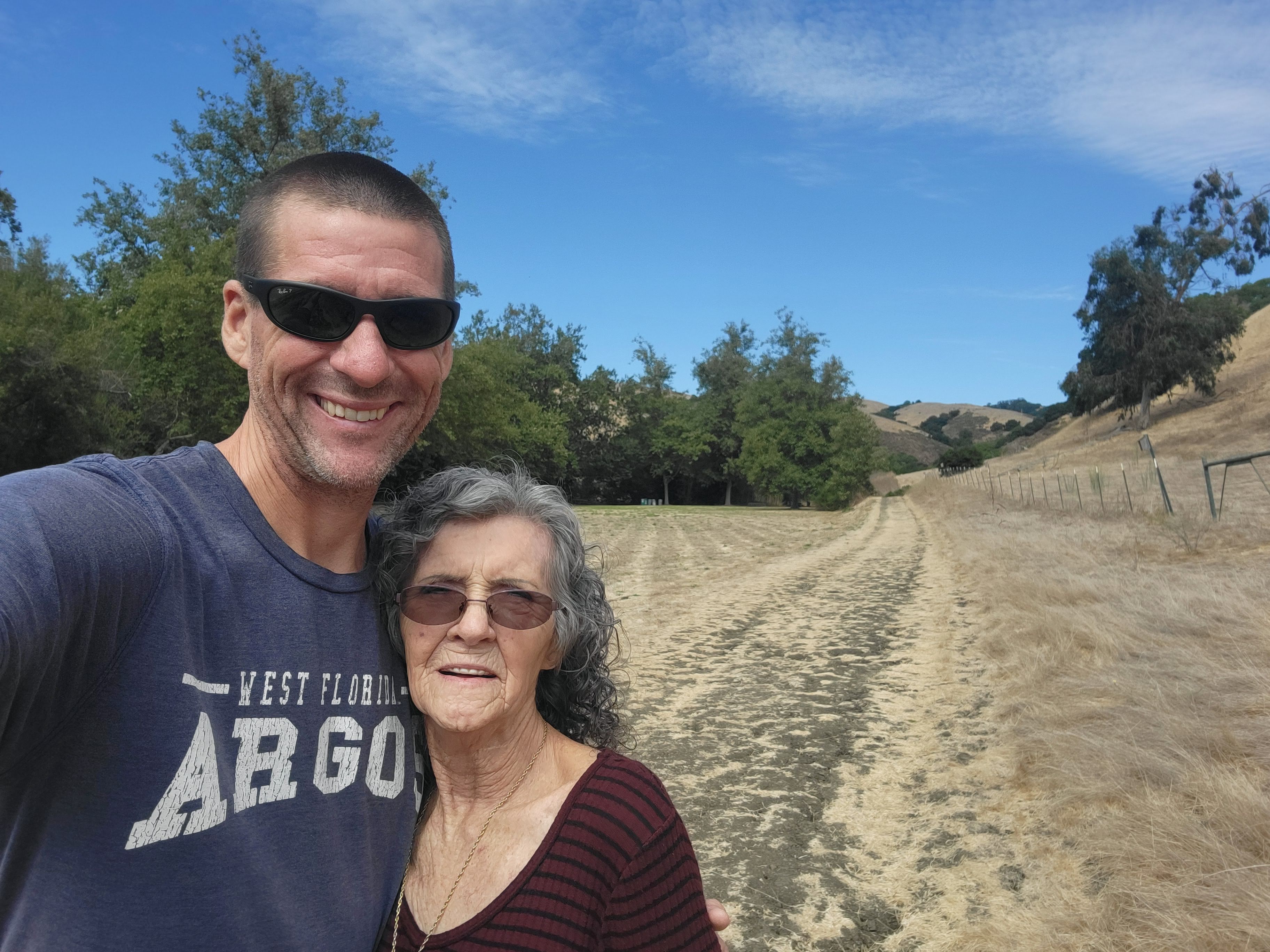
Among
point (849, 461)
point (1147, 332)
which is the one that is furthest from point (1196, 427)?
point (849, 461)

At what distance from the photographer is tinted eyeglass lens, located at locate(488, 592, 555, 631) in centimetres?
190

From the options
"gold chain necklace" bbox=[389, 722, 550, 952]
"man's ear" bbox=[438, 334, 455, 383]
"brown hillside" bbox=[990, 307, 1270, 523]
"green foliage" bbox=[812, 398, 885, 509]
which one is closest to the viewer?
"gold chain necklace" bbox=[389, 722, 550, 952]

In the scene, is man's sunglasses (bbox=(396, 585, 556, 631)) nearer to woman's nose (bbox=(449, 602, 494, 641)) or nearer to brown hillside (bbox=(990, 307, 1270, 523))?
woman's nose (bbox=(449, 602, 494, 641))

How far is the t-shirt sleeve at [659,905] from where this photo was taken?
1655 millimetres

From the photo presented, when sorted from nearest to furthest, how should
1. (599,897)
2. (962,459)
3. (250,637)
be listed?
(250,637) → (599,897) → (962,459)

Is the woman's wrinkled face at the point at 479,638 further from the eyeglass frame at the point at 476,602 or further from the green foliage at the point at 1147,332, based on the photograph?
the green foliage at the point at 1147,332

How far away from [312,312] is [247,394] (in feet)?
80.1

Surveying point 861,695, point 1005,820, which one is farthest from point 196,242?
point 1005,820

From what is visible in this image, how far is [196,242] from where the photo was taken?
2534 centimetres

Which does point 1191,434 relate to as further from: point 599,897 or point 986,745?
point 599,897

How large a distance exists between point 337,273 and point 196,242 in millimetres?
27660

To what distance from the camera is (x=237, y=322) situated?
5.53ft

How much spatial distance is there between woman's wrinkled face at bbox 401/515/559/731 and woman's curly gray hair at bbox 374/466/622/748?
0.08 ft

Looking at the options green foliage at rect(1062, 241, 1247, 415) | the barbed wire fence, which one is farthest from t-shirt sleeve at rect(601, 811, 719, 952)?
green foliage at rect(1062, 241, 1247, 415)
